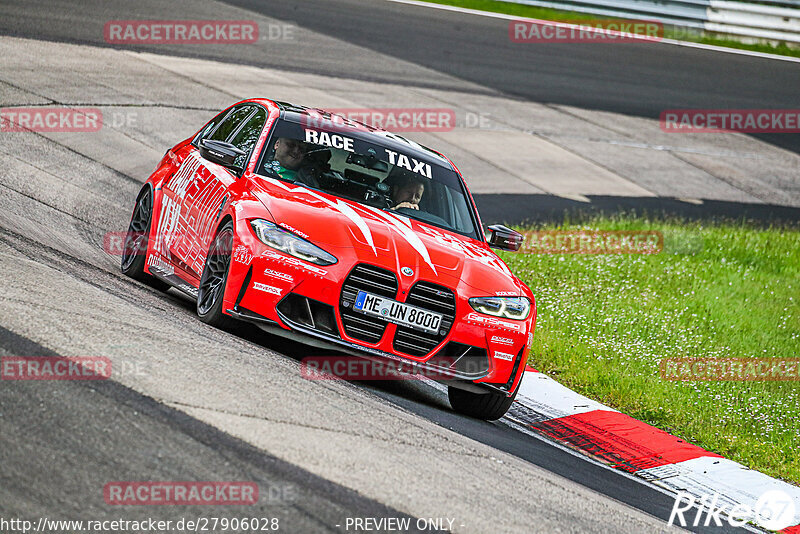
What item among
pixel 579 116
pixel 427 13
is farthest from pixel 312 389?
pixel 427 13

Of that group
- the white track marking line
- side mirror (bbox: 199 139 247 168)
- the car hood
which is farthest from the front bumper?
the white track marking line

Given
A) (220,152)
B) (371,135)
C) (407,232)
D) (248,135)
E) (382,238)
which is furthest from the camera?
(371,135)

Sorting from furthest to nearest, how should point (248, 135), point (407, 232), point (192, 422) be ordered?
point (248, 135)
point (407, 232)
point (192, 422)

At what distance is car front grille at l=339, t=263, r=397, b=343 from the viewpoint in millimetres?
6477

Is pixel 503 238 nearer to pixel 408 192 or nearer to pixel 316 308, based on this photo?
pixel 408 192

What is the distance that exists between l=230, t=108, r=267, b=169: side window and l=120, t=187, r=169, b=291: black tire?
96cm

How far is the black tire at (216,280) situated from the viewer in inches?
266

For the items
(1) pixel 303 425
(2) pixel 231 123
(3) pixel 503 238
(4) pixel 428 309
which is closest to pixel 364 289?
(4) pixel 428 309

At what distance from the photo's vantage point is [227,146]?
7633 mm

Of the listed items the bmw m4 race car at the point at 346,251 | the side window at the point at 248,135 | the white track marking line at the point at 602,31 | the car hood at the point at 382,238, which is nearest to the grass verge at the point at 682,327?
the bmw m4 race car at the point at 346,251

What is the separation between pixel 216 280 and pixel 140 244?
200cm

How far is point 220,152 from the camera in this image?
748 centimetres

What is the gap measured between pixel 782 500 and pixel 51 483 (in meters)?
4.98

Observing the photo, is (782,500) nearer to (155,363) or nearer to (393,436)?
(393,436)
